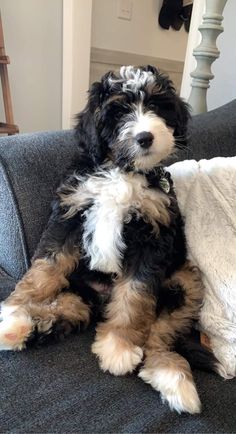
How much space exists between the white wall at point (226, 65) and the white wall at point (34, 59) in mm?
1282

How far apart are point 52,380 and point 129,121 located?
0.74m

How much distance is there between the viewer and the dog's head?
47.5 inches

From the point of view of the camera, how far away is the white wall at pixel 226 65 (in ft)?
8.50

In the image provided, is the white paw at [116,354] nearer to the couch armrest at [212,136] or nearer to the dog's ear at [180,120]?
the dog's ear at [180,120]

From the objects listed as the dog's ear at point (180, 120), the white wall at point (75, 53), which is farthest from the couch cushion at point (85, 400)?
the white wall at point (75, 53)

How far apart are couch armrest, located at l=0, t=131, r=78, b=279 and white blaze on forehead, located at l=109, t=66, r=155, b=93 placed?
1.06 feet

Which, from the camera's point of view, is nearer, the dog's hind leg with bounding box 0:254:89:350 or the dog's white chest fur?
the dog's hind leg with bounding box 0:254:89:350

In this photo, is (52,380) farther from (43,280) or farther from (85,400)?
(43,280)

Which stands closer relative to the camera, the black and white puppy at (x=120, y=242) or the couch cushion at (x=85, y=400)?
the couch cushion at (x=85, y=400)

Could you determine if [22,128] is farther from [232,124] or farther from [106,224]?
[106,224]

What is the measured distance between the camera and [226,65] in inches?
106

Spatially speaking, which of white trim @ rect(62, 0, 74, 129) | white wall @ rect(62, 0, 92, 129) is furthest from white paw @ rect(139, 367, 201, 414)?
white trim @ rect(62, 0, 74, 129)

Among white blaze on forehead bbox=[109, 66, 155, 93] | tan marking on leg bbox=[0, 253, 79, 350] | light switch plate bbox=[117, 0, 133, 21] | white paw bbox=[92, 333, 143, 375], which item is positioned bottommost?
white paw bbox=[92, 333, 143, 375]

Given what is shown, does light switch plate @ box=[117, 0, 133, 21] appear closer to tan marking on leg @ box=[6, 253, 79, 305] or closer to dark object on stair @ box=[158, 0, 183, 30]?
dark object on stair @ box=[158, 0, 183, 30]
